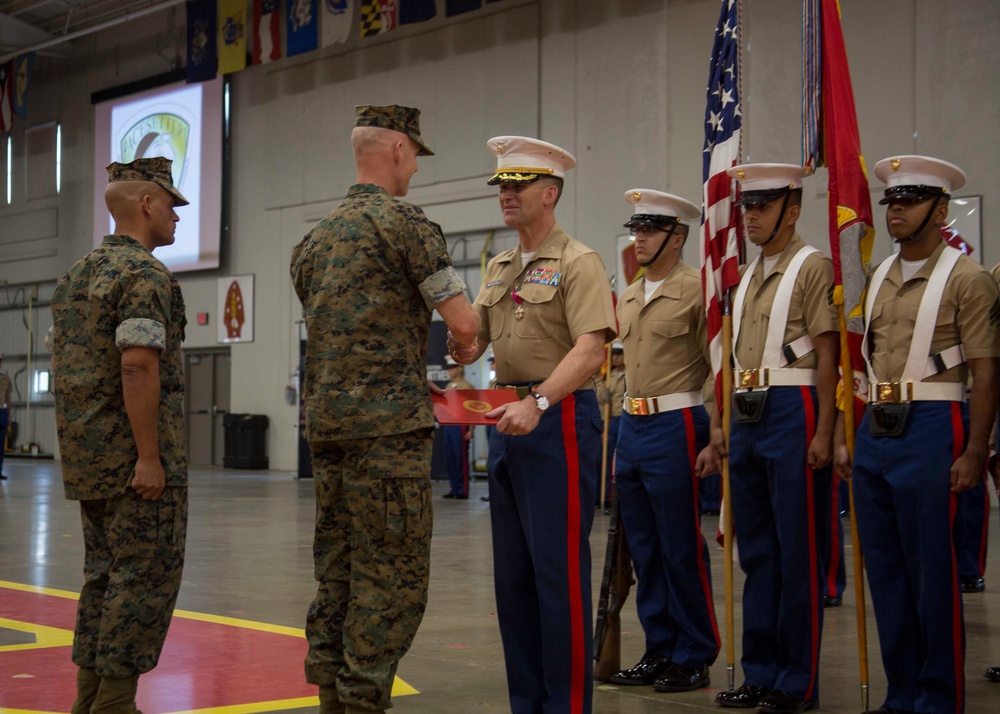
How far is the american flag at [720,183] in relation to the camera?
4.18m

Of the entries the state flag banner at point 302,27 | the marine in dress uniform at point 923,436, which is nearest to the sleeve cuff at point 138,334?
the marine in dress uniform at point 923,436

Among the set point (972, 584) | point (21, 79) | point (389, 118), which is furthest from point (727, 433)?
point (21, 79)

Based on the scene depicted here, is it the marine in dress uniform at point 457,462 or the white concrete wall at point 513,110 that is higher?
the white concrete wall at point 513,110

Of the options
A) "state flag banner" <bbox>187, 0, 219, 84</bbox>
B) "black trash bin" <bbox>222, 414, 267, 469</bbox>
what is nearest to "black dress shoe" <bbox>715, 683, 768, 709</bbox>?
"black trash bin" <bbox>222, 414, 267, 469</bbox>

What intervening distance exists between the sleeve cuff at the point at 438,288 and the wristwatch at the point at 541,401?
38 centimetres

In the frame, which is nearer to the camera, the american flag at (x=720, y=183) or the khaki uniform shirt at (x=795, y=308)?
→ the khaki uniform shirt at (x=795, y=308)

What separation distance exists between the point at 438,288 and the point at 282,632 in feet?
8.86

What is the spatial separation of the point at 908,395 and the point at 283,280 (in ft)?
52.5

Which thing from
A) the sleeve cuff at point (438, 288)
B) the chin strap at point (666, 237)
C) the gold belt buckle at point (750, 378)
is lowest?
the gold belt buckle at point (750, 378)

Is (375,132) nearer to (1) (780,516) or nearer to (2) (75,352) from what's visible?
(2) (75,352)

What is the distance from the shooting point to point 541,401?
10.2ft

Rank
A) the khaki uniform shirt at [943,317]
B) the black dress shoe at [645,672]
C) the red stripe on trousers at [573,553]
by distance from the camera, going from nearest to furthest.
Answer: the red stripe on trousers at [573,553] < the khaki uniform shirt at [943,317] < the black dress shoe at [645,672]

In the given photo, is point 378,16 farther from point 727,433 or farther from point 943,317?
point 943,317

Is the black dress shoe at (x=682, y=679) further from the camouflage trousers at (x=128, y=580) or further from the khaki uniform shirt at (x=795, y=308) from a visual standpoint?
the camouflage trousers at (x=128, y=580)
